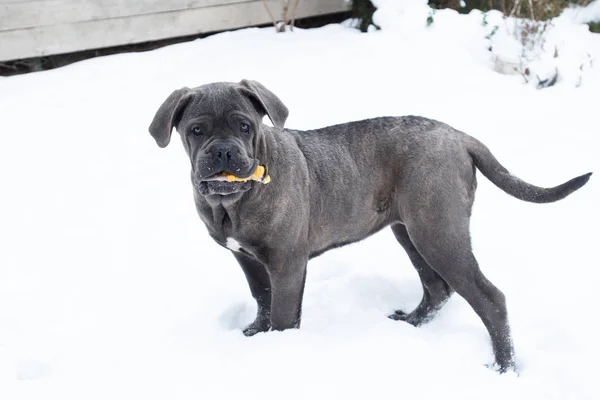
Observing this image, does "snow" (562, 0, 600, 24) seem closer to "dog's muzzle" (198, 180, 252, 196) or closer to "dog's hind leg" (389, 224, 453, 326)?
"dog's hind leg" (389, 224, 453, 326)

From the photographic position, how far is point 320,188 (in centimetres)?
372

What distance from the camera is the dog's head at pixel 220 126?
310 cm

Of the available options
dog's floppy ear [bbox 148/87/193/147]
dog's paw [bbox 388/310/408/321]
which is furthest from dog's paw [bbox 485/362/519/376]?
dog's floppy ear [bbox 148/87/193/147]

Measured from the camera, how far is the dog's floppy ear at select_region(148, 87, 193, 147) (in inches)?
129

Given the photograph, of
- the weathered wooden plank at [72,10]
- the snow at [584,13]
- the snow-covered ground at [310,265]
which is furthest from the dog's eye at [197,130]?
the snow at [584,13]

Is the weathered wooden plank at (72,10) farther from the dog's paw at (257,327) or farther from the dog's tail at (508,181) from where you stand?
the dog's tail at (508,181)

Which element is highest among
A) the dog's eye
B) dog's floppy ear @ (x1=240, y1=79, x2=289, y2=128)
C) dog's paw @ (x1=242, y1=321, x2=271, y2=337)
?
dog's floppy ear @ (x1=240, y1=79, x2=289, y2=128)

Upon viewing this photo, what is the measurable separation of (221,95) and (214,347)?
1.30 m

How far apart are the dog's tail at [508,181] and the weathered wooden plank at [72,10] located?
5292mm

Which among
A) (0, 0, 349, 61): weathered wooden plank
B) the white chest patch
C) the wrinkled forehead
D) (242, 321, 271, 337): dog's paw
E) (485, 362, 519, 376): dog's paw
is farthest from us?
(0, 0, 349, 61): weathered wooden plank

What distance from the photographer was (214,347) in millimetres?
3533

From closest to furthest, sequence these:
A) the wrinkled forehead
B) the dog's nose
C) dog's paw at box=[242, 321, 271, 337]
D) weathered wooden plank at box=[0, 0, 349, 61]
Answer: the dog's nose, the wrinkled forehead, dog's paw at box=[242, 321, 271, 337], weathered wooden plank at box=[0, 0, 349, 61]

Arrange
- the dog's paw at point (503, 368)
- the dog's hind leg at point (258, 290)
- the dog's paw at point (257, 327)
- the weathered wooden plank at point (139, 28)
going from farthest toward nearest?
the weathered wooden plank at point (139, 28) → the dog's paw at point (257, 327) → the dog's hind leg at point (258, 290) → the dog's paw at point (503, 368)

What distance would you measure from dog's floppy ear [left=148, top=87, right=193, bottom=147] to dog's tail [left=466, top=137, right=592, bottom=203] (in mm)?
1520
